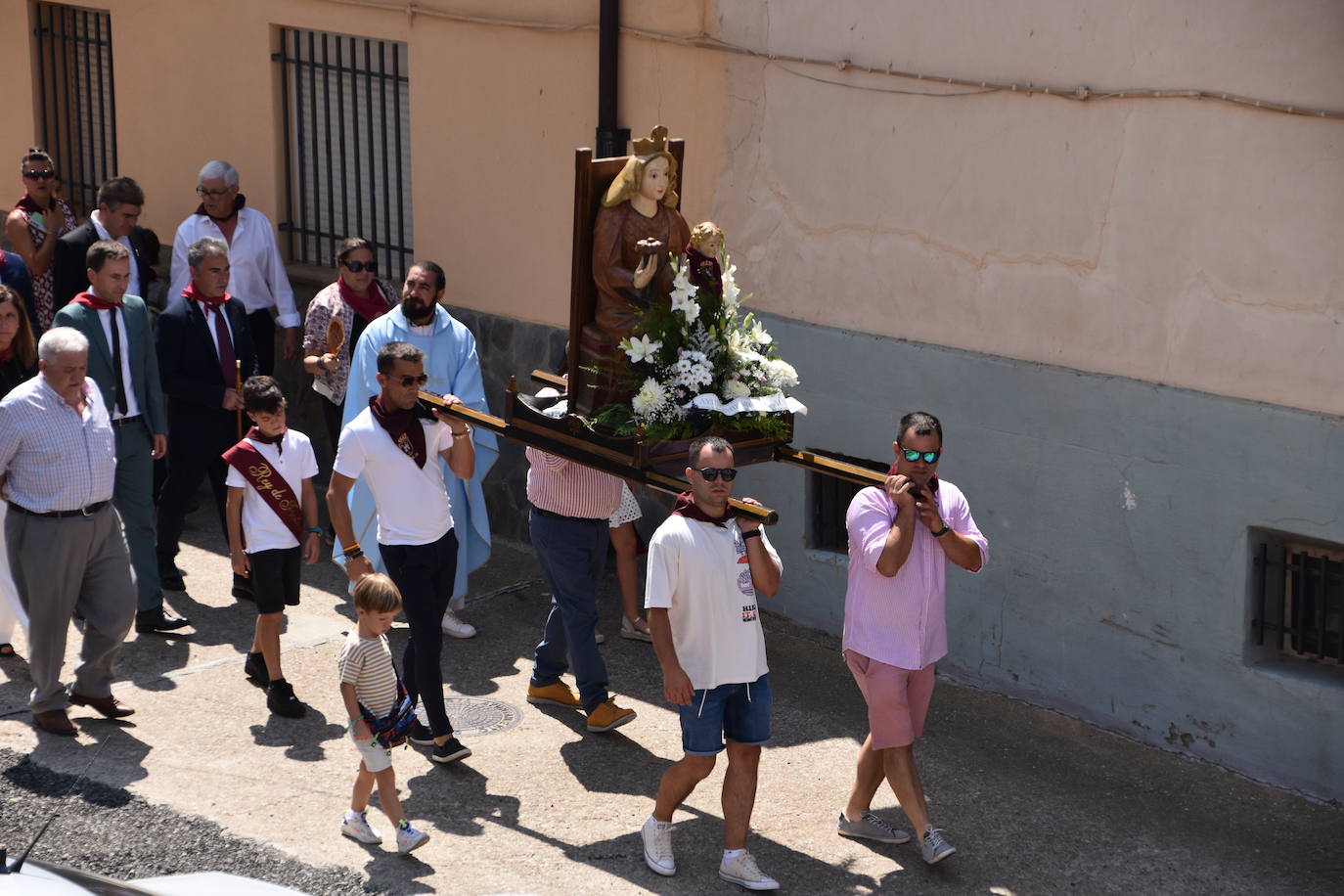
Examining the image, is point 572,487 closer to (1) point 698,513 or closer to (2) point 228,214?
(1) point 698,513

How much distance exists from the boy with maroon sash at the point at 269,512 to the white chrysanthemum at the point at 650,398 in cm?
212

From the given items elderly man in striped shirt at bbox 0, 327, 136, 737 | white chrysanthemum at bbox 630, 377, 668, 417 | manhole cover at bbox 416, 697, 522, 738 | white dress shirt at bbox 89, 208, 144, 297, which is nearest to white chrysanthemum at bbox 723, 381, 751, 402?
white chrysanthemum at bbox 630, 377, 668, 417

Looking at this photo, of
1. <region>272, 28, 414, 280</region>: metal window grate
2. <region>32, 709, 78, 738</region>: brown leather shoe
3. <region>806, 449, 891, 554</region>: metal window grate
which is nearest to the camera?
<region>32, 709, 78, 738</region>: brown leather shoe

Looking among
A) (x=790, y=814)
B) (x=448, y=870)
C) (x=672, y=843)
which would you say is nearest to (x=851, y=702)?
(x=790, y=814)

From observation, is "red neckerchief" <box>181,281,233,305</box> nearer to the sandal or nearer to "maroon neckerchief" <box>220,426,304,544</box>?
"maroon neckerchief" <box>220,426,304,544</box>

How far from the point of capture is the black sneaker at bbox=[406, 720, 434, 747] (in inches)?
284

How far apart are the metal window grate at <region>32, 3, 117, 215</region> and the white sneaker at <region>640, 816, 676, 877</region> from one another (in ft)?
28.0

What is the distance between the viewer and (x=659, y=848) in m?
6.28

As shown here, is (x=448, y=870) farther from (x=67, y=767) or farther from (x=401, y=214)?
(x=401, y=214)

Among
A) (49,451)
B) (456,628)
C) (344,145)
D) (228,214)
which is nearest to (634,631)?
(456,628)

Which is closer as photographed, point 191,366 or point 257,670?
point 257,670

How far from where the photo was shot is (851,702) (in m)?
8.12

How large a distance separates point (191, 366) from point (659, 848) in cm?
435

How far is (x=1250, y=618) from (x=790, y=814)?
2.22 metres
